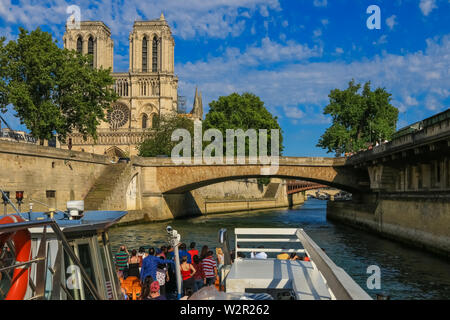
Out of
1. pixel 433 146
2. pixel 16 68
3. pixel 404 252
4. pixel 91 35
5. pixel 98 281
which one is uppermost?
pixel 91 35

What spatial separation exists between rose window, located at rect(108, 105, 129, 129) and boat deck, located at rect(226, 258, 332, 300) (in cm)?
10364

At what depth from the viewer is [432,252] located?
22.7 meters

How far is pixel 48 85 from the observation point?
39.4m

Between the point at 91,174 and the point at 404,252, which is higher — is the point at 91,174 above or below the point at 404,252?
above

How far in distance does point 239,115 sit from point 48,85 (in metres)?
30.9

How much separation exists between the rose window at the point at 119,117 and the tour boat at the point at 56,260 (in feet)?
342

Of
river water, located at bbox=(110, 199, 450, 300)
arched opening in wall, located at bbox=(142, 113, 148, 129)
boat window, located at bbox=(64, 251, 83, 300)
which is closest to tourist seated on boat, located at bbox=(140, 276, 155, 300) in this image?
boat window, located at bbox=(64, 251, 83, 300)

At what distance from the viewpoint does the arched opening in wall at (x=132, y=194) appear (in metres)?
43.6

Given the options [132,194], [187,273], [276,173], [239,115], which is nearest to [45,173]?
[132,194]

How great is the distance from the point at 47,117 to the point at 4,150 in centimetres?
794

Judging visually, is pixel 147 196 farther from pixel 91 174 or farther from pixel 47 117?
pixel 47 117
